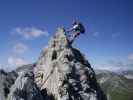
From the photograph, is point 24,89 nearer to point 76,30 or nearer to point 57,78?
point 57,78

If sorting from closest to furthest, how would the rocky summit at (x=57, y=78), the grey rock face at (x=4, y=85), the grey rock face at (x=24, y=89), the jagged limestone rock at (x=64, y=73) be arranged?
the grey rock face at (x=24, y=89) → the rocky summit at (x=57, y=78) → the grey rock face at (x=4, y=85) → the jagged limestone rock at (x=64, y=73)

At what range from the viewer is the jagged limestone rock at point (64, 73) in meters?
29.7

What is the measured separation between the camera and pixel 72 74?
100ft

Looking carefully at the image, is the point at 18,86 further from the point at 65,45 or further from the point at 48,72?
the point at 65,45

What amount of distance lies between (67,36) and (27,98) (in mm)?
12184

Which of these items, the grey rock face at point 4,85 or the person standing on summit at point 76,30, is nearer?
the grey rock face at point 4,85

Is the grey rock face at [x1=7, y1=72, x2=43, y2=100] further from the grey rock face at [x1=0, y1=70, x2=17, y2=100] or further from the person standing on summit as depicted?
the person standing on summit

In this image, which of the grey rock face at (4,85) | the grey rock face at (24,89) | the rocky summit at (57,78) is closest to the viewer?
the grey rock face at (24,89)

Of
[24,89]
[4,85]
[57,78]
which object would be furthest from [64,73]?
[4,85]

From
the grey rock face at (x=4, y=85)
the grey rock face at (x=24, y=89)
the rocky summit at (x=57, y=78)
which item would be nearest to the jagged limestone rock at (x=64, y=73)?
the rocky summit at (x=57, y=78)

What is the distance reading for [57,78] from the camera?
30.2 meters

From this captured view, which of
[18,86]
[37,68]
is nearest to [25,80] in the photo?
[18,86]

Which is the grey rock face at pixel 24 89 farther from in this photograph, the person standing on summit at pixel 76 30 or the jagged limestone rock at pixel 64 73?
the person standing on summit at pixel 76 30

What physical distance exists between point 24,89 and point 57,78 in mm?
4658
